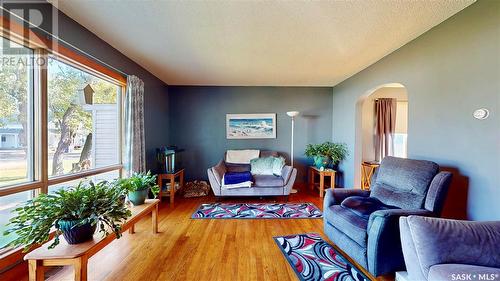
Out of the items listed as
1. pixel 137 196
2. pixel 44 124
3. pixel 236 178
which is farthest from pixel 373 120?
pixel 44 124

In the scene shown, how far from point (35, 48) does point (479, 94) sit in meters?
4.02

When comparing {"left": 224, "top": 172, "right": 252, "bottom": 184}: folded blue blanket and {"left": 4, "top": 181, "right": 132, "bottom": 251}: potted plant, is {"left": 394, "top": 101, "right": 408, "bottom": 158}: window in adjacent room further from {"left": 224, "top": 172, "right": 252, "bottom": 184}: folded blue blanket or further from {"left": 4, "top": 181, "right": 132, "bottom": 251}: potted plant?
{"left": 4, "top": 181, "right": 132, "bottom": 251}: potted plant

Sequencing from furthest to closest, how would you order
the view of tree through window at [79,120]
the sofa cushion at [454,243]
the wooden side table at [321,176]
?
the wooden side table at [321,176]
the view of tree through window at [79,120]
the sofa cushion at [454,243]

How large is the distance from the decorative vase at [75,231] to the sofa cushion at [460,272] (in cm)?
232

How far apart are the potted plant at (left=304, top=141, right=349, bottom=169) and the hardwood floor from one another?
150 centimetres

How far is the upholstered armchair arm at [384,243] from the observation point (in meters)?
1.57

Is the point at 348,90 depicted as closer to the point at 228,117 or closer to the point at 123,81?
the point at 228,117

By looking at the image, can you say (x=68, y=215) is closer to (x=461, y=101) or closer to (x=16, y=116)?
(x=16, y=116)

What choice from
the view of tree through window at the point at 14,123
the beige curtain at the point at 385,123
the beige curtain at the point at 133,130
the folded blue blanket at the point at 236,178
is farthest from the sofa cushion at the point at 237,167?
the beige curtain at the point at 385,123

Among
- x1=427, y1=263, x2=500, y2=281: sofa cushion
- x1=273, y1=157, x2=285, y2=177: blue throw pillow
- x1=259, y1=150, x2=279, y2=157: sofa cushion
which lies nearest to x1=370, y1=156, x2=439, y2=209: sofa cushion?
x1=427, y1=263, x2=500, y2=281: sofa cushion

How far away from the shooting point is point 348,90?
3.98 metres

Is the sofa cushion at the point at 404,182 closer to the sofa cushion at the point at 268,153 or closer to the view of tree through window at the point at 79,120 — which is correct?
the sofa cushion at the point at 268,153

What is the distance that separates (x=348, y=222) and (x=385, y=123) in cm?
346

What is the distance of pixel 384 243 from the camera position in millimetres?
A: 1574
